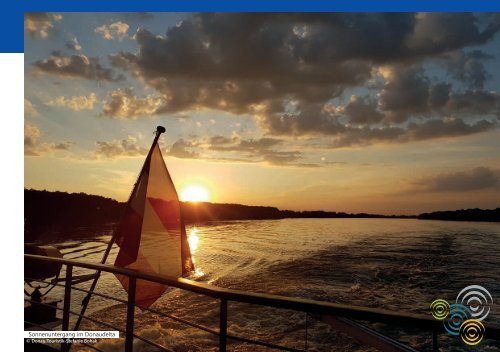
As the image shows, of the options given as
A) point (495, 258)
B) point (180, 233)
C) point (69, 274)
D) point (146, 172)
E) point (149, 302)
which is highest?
point (146, 172)

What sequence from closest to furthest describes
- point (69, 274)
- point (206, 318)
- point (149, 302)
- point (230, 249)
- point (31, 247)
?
1. point (69, 274)
2. point (149, 302)
3. point (31, 247)
4. point (206, 318)
5. point (230, 249)

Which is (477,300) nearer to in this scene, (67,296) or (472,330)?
(67,296)

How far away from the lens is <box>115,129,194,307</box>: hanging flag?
5176mm

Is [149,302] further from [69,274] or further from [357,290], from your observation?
[357,290]

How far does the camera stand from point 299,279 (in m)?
26.7

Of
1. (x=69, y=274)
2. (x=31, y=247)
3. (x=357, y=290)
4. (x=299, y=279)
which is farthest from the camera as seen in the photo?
(x=299, y=279)

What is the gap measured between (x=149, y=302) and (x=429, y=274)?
29266 mm

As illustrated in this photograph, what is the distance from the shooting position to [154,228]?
5305 mm

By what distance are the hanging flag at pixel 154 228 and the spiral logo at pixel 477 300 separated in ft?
61.1

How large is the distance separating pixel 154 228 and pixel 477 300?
82.4 ft

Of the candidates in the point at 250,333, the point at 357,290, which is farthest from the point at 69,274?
the point at 357,290

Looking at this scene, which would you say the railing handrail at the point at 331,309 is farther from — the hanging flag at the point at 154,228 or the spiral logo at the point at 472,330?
the hanging flag at the point at 154,228

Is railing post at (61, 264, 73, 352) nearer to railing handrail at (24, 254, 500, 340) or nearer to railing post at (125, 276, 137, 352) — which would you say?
railing post at (125, 276, 137, 352)

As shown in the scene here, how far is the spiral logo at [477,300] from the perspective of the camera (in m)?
20.0
